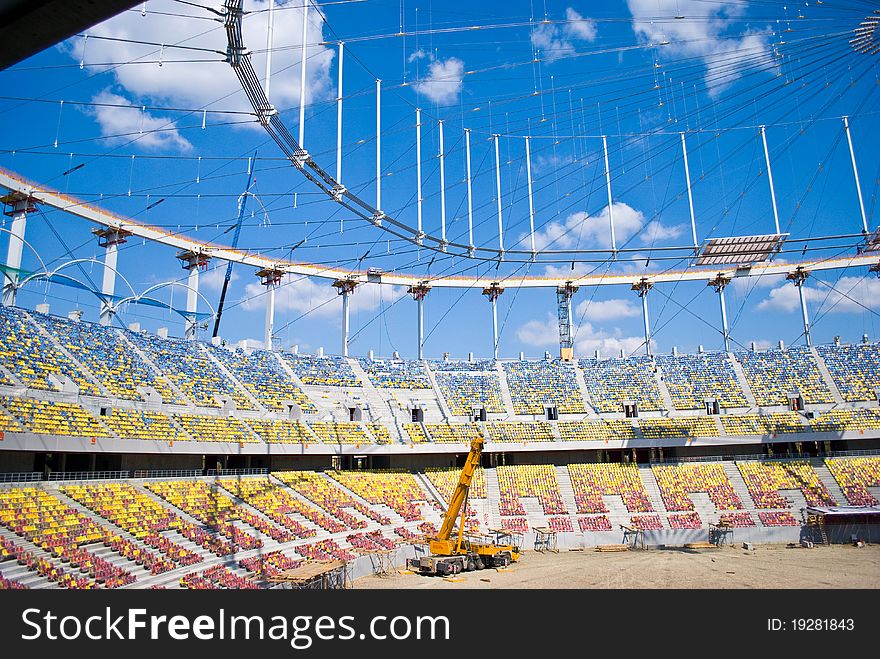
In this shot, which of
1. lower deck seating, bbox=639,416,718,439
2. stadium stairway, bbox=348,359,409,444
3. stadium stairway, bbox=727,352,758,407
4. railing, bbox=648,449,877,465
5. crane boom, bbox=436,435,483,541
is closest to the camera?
crane boom, bbox=436,435,483,541

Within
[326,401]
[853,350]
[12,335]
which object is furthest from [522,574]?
[853,350]

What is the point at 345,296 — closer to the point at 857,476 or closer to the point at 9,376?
the point at 9,376

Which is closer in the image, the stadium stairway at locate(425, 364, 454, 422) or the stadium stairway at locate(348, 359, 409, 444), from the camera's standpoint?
the stadium stairway at locate(348, 359, 409, 444)

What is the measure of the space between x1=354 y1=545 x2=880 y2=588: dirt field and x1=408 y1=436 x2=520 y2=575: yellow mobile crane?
2.15 ft

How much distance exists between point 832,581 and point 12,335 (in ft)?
148

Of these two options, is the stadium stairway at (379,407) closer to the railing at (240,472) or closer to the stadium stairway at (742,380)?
the railing at (240,472)

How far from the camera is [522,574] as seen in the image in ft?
113

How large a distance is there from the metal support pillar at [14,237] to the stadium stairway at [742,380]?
58.6 meters

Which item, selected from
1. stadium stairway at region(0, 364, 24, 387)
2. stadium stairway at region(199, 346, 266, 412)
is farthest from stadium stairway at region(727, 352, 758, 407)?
stadium stairway at region(0, 364, 24, 387)

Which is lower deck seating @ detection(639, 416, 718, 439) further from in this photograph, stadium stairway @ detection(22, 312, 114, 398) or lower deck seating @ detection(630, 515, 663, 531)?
stadium stairway @ detection(22, 312, 114, 398)

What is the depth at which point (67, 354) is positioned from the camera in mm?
39375

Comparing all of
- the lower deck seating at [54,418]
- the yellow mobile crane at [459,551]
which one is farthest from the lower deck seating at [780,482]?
the lower deck seating at [54,418]

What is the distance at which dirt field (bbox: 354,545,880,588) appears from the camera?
1235 inches
